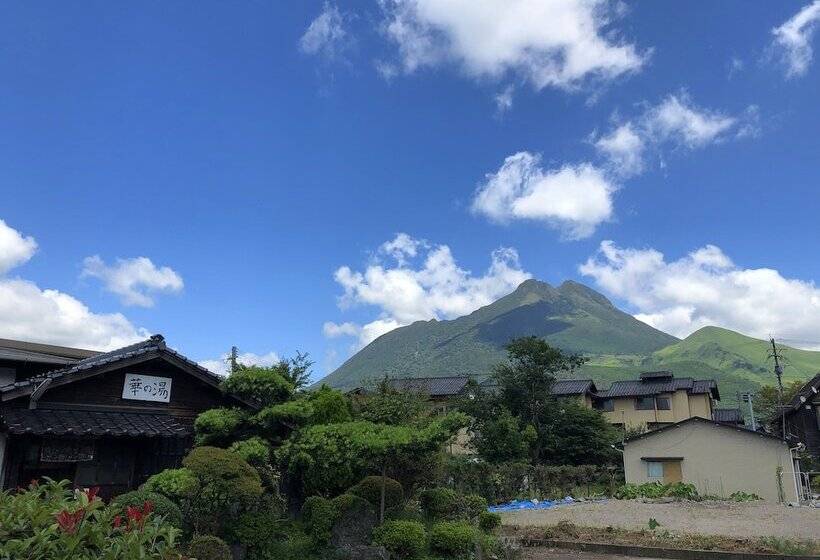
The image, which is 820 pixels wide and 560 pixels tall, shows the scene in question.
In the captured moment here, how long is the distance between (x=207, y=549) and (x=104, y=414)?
483cm

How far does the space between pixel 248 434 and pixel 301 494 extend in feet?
5.84

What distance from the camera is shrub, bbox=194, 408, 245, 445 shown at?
36.4 feet

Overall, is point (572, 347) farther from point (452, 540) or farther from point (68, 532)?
point (68, 532)

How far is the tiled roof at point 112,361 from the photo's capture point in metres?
10.3

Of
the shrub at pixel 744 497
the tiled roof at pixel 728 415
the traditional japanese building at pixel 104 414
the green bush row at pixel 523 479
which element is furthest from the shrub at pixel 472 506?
the tiled roof at pixel 728 415

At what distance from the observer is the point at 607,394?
48.7 m

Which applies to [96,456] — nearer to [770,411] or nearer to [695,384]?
[695,384]

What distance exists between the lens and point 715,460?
28.7 metres

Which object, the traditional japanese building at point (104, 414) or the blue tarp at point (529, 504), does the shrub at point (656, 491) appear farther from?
the traditional japanese building at point (104, 414)

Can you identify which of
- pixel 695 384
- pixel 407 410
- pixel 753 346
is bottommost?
pixel 407 410

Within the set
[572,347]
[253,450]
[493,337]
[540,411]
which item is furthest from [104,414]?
[493,337]

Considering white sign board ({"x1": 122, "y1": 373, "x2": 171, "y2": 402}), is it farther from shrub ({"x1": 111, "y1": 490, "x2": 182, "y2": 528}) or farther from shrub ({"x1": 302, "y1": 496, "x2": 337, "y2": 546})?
shrub ({"x1": 302, "y1": 496, "x2": 337, "y2": 546})

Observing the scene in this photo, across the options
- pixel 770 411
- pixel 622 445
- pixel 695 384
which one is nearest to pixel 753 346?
pixel 770 411

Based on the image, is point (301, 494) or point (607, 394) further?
point (607, 394)
